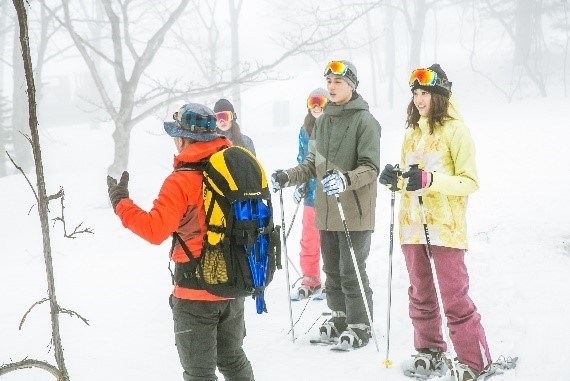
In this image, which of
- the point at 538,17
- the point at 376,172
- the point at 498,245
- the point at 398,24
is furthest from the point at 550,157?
the point at 398,24

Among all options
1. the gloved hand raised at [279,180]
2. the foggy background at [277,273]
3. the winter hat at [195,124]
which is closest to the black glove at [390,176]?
the gloved hand raised at [279,180]

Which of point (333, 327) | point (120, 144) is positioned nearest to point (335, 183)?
point (333, 327)

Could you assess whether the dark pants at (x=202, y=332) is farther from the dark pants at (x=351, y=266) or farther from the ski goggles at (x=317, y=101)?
the ski goggles at (x=317, y=101)

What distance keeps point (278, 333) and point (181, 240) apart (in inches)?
97.0

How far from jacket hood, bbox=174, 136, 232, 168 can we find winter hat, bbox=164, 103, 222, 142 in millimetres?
32

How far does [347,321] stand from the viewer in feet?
14.8

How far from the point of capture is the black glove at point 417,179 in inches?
130

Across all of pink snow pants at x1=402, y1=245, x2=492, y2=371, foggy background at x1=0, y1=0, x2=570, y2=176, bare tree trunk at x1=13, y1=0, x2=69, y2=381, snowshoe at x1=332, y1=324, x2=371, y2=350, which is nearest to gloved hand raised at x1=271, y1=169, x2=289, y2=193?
pink snow pants at x1=402, y1=245, x2=492, y2=371

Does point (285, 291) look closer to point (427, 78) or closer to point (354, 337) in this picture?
point (354, 337)

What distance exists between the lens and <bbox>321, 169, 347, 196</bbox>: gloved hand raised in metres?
Result: 3.77

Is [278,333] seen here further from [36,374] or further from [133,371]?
[36,374]

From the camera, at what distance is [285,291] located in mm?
6184

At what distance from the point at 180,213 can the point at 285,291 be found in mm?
3690

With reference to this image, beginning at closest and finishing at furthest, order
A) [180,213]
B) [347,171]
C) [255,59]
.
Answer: [180,213], [347,171], [255,59]
